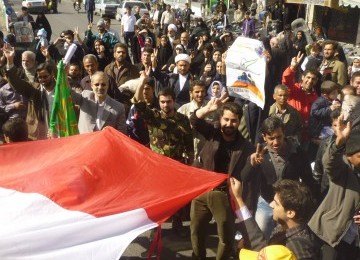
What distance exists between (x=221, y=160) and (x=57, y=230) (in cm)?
175

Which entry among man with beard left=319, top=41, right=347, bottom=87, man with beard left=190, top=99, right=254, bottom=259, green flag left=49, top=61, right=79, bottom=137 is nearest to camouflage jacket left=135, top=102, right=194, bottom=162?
man with beard left=190, top=99, right=254, bottom=259

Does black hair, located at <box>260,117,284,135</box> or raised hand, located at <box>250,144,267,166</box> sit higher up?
black hair, located at <box>260,117,284,135</box>

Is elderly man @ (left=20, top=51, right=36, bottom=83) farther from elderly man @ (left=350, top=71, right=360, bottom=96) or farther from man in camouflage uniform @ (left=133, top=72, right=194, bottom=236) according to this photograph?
elderly man @ (left=350, top=71, right=360, bottom=96)

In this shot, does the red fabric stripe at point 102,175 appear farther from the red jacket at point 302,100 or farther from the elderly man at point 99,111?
the red jacket at point 302,100

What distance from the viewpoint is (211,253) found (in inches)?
225

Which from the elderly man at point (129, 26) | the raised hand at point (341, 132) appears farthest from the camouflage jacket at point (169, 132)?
the elderly man at point (129, 26)

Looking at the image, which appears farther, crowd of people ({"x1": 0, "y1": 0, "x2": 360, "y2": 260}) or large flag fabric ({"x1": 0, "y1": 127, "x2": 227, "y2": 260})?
crowd of people ({"x1": 0, "y1": 0, "x2": 360, "y2": 260})

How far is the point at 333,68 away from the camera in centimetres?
875

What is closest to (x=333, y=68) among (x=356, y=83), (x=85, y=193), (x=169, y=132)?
(x=356, y=83)

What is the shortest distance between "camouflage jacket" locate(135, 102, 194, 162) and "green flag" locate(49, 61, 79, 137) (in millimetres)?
830

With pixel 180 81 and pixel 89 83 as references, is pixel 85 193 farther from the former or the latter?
pixel 180 81

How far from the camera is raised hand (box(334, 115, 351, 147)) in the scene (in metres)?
4.04

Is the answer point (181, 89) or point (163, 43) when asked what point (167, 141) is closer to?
point (181, 89)

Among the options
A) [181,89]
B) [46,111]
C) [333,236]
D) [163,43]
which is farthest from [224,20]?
[333,236]
